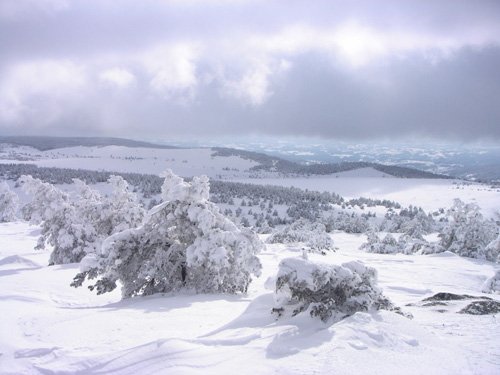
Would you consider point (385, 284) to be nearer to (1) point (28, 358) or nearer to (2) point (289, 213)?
(1) point (28, 358)

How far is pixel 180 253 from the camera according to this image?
11477mm

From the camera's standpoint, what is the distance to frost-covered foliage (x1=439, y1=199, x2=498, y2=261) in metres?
25.2

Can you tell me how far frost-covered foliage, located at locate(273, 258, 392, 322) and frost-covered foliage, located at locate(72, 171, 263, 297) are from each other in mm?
4072

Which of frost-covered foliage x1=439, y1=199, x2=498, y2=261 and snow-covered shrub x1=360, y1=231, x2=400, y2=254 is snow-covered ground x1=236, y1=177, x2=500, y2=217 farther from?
frost-covered foliage x1=439, y1=199, x2=498, y2=261

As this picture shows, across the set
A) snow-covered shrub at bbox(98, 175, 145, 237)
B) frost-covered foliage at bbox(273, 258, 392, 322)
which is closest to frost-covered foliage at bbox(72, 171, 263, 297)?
frost-covered foliage at bbox(273, 258, 392, 322)

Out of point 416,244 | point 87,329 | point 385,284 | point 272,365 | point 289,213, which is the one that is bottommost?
point 289,213

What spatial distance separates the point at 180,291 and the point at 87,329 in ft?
14.8

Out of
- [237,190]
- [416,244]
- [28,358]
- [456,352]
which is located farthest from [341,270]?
[237,190]

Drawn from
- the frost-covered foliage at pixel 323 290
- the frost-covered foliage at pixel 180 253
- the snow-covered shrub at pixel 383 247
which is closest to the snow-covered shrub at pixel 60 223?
the frost-covered foliage at pixel 180 253

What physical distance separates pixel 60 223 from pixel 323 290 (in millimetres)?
19774

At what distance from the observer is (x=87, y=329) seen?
22.0ft

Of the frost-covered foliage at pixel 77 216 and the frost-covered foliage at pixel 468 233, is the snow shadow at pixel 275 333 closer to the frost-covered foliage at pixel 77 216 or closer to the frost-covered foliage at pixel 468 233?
the frost-covered foliage at pixel 77 216

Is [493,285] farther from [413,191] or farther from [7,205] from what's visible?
[413,191]

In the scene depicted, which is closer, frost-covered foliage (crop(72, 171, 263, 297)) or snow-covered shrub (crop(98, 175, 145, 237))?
frost-covered foliage (crop(72, 171, 263, 297))
